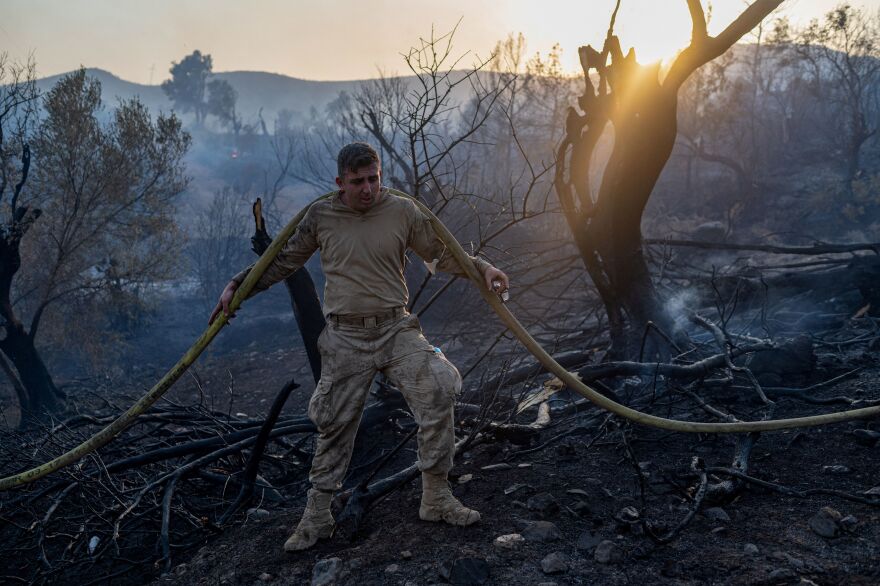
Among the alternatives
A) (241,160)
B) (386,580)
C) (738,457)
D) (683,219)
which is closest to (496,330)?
(738,457)

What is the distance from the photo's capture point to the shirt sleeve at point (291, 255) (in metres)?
2.91

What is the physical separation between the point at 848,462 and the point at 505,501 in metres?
1.74

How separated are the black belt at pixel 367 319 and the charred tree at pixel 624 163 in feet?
8.47

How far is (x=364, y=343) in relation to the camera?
2.83 metres

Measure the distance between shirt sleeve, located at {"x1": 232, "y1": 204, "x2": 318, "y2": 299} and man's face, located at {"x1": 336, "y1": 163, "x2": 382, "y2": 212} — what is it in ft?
0.74

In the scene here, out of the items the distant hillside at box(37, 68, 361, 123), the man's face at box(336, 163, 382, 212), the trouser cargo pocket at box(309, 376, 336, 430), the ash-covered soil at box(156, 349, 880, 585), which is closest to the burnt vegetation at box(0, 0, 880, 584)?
the ash-covered soil at box(156, 349, 880, 585)

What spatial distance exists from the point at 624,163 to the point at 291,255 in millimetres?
3116

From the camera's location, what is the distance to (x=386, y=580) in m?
2.46

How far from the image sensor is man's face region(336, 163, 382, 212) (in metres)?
2.74

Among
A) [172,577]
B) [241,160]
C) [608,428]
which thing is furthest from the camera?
[241,160]

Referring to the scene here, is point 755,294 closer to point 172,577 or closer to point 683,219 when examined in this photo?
point 172,577

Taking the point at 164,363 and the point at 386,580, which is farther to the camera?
the point at 164,363

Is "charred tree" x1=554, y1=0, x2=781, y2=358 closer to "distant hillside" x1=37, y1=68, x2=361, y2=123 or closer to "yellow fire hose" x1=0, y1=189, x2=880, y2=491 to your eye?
"yellow fire hose" x1=0, y1=189, x2=880, y2=491

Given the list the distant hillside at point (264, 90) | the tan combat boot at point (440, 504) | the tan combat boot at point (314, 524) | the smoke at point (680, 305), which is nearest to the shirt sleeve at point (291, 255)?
the tan combat boot at point (314, 524)
